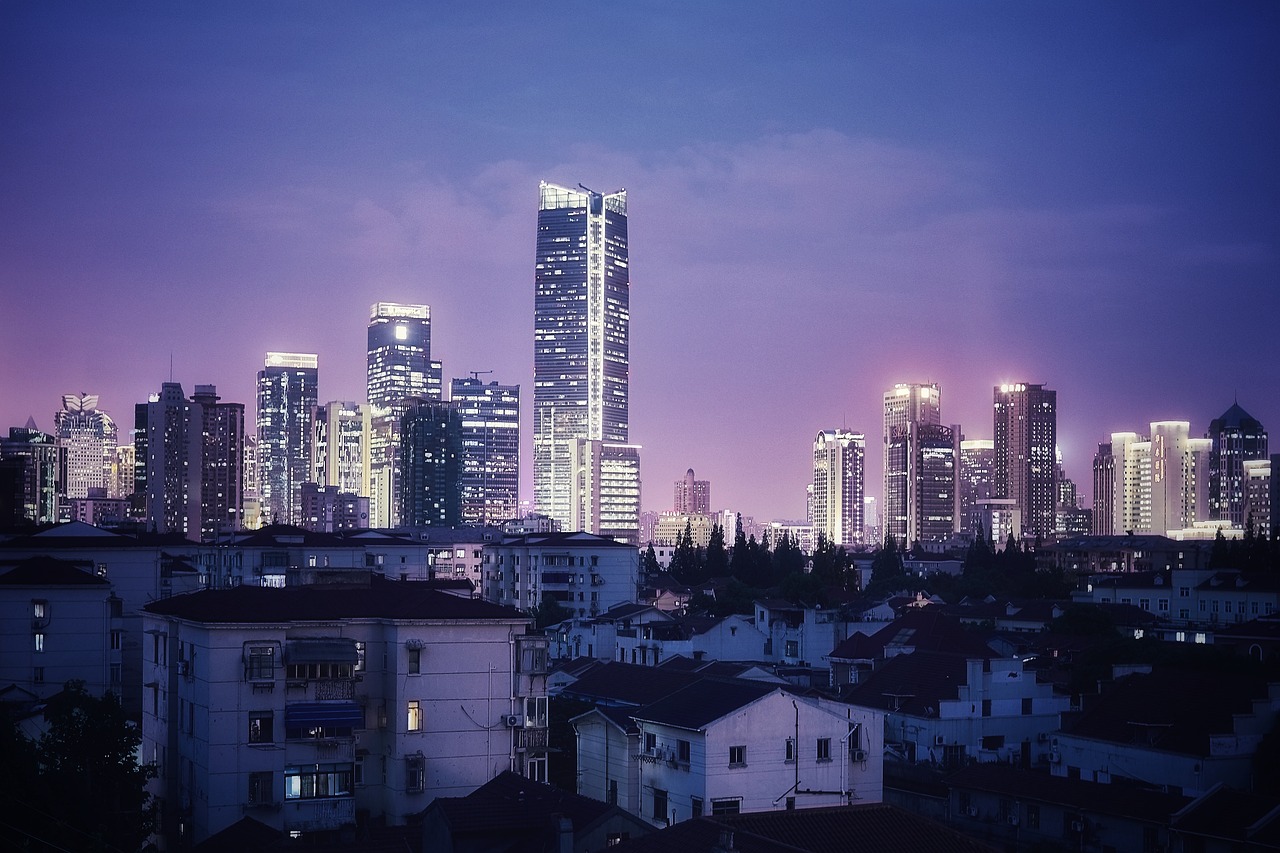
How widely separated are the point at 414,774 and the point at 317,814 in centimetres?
220

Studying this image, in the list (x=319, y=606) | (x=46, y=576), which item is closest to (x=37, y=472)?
(x=46, y=576)

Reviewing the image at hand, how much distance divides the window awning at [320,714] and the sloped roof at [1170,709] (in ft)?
71.4

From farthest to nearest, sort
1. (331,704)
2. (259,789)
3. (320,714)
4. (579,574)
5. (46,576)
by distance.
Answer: (579,574) < (46,576) < (331,704) < (320,714) < (259,789)

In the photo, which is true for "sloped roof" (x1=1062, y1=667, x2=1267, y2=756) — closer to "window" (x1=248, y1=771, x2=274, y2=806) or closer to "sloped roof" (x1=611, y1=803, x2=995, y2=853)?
"sloped roof" (x1=611, y1=803, x2=995, y2=853)

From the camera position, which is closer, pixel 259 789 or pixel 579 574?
A: pixel 259 789

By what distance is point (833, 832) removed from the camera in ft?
81.3

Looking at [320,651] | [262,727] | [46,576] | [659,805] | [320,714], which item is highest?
[46,576]

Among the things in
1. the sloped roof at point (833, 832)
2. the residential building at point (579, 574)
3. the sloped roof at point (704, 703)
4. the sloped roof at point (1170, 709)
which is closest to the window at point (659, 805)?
the sloped roof at point (704, 703)

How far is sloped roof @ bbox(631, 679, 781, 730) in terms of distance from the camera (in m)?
33.4

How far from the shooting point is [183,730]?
102 feet

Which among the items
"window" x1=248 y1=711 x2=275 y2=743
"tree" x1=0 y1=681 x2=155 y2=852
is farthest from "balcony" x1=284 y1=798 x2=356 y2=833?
"tree" x1=0 y1=681 x2=155 y2=852

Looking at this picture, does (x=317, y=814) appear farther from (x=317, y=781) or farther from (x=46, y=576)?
(x=46, y=576)

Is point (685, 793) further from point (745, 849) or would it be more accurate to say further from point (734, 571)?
point (734, 571)

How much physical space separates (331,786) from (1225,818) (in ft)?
60.7
